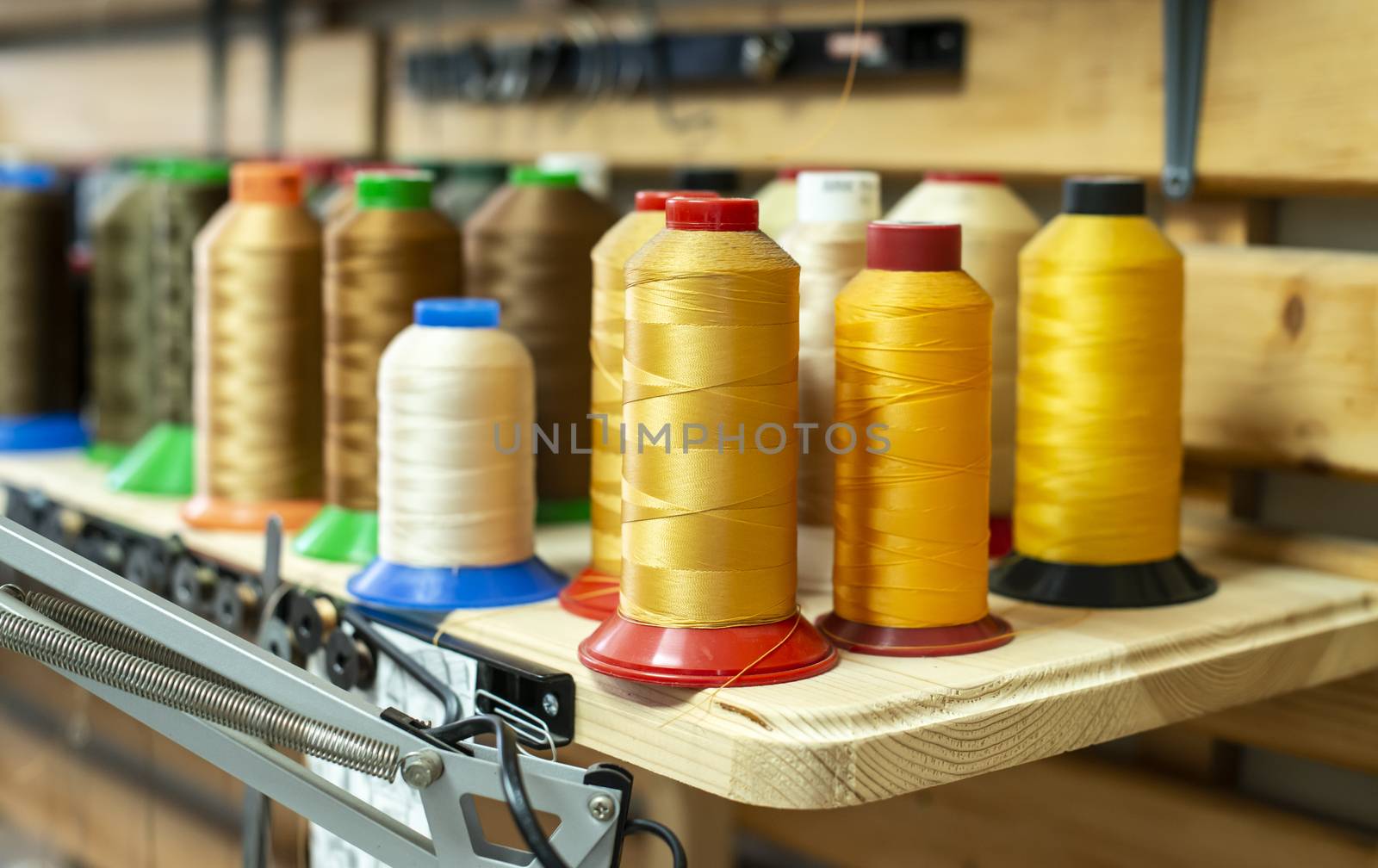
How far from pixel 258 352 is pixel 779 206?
0.40m

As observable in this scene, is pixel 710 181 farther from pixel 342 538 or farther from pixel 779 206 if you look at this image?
pixel 342 538

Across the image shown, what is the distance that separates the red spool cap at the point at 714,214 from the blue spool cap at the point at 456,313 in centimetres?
22

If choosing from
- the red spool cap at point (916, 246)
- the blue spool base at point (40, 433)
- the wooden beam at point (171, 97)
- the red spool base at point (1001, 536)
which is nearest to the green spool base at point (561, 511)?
the red spool base at point (1001, 536)

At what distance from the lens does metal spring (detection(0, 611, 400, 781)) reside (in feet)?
2.39

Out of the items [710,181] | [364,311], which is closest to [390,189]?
[364,311]

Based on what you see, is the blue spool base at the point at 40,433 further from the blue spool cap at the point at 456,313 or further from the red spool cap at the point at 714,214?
the red spool cap at the point at 714,214

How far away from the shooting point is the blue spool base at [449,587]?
36.3 inches

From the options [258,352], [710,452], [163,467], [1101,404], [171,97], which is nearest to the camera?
[710,452]

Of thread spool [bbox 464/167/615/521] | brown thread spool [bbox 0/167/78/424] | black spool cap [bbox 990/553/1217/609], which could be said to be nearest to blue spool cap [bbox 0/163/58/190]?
brown thread spool [bbox 0/167/78/424]

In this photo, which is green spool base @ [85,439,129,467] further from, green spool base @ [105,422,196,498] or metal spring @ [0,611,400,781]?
metal spring @ [0,611,400,781]

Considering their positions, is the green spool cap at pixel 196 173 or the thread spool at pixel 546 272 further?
the green spool cap at pixel 196 173

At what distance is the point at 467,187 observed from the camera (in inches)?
50.1

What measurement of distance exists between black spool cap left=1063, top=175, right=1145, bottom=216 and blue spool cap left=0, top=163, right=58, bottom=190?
99cm

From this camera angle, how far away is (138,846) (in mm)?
1773
